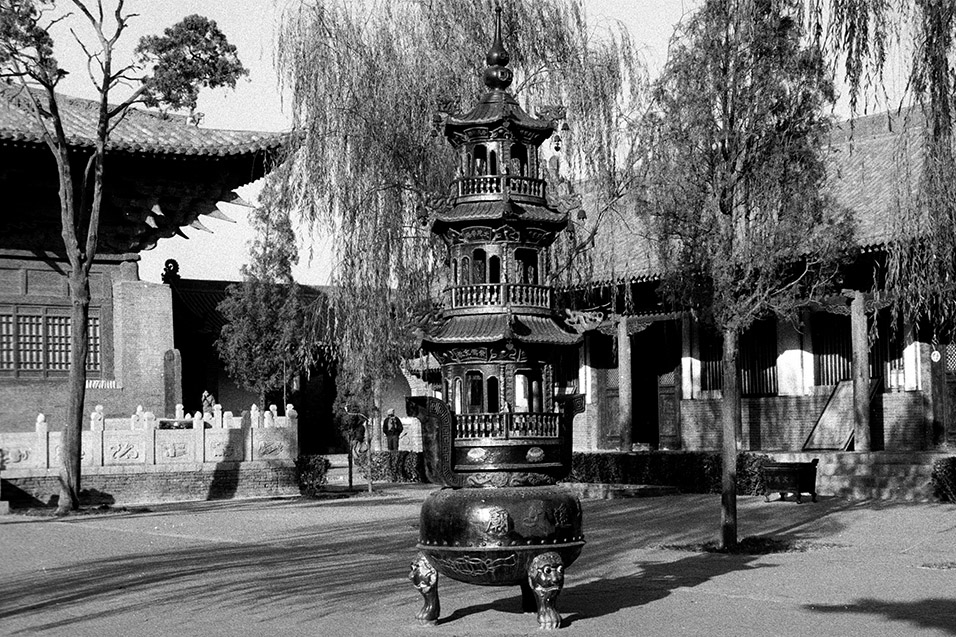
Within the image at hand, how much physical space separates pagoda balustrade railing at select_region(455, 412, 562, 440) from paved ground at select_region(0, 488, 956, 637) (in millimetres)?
1382

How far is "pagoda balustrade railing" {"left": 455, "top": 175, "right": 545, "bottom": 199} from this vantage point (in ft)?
35.2

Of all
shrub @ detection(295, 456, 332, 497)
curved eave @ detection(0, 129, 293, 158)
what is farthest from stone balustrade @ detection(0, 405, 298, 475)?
curved eave @ detection(0, 129, 293, 158)

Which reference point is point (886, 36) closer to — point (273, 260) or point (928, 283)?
point (928, 283)

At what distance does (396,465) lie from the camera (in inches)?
1171

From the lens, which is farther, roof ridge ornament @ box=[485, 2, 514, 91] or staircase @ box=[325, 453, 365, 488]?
staircase @ box=[325, 453, 365, 488]

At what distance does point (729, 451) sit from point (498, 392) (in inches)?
200

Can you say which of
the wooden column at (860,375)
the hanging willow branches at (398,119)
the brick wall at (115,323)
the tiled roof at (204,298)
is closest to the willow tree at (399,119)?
the hanging willow branches at (398,119)

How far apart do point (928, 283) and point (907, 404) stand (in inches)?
410

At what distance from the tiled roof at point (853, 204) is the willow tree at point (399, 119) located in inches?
73.5

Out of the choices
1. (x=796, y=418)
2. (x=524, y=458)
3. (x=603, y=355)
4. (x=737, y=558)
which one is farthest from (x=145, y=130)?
(x=524, y=458)

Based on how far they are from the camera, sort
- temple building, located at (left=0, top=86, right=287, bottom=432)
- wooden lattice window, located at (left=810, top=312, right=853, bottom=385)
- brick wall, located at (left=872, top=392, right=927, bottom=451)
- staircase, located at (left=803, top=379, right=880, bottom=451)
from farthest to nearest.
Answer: temple building, located at (left=0, top=86, right=287, bottom=432) < wooden lattice window, located at (left=810, top=312, right=853, bottom=385) < staircase, located at (left=803, top=379, right=880, bottom=451) < brick wall, located at (left=872, top=392, right=927, bottom=451)

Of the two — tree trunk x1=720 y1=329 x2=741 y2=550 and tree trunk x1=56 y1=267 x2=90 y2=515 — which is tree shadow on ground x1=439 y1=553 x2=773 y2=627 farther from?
tree trunk x1=56 y1=267 x2=90 y2=515

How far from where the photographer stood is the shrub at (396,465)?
29.4 m

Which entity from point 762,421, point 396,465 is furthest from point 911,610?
point 396,465
